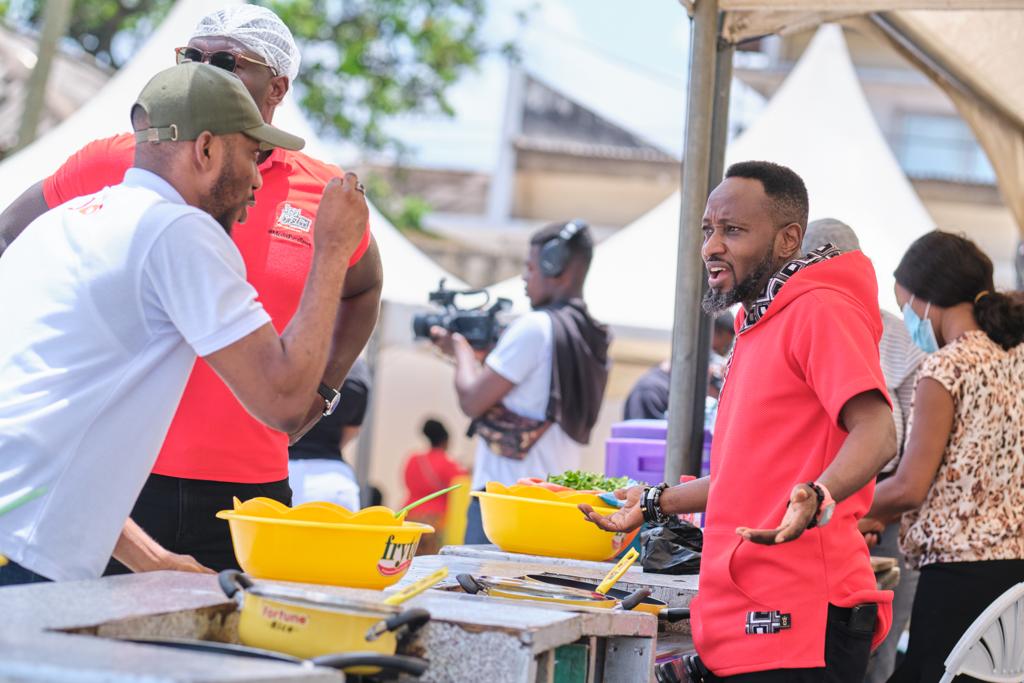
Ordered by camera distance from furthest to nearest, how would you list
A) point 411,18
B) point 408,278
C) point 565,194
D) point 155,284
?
Result: point 565,194, point 411,18, point 408,278, point 155,284

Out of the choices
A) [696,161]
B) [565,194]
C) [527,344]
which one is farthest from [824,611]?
[565,194]

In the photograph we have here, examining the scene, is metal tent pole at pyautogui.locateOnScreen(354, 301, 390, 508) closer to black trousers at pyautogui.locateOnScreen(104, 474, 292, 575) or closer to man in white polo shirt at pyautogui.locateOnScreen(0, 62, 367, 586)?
black trousers at pyautogui.locateOnScreen(104, 474, 292, 575)

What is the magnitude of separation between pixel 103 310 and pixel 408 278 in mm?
5407

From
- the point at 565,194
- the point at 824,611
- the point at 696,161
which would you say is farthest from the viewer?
the point at 565,194

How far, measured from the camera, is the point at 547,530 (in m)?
3.54

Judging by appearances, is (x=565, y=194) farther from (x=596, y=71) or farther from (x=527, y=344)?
(x=527, y=344)

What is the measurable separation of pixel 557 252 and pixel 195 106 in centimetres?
345

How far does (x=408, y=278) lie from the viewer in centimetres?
753

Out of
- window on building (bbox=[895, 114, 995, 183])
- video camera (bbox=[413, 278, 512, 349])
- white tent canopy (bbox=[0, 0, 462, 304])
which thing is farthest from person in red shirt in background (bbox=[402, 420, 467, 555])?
window on building (bbox=[895, 114, 995, 183])

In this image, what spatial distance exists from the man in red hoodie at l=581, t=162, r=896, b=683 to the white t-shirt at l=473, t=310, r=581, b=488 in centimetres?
254

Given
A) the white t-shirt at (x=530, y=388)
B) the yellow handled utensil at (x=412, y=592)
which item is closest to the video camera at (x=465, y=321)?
the white t-shirt at (x=530, y=388)

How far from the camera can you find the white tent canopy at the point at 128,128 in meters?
6.47

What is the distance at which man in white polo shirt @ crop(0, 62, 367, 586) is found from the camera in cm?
209

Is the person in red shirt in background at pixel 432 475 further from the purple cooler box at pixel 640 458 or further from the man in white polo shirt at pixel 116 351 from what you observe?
the man in white polo shirt at pixel 116 351
